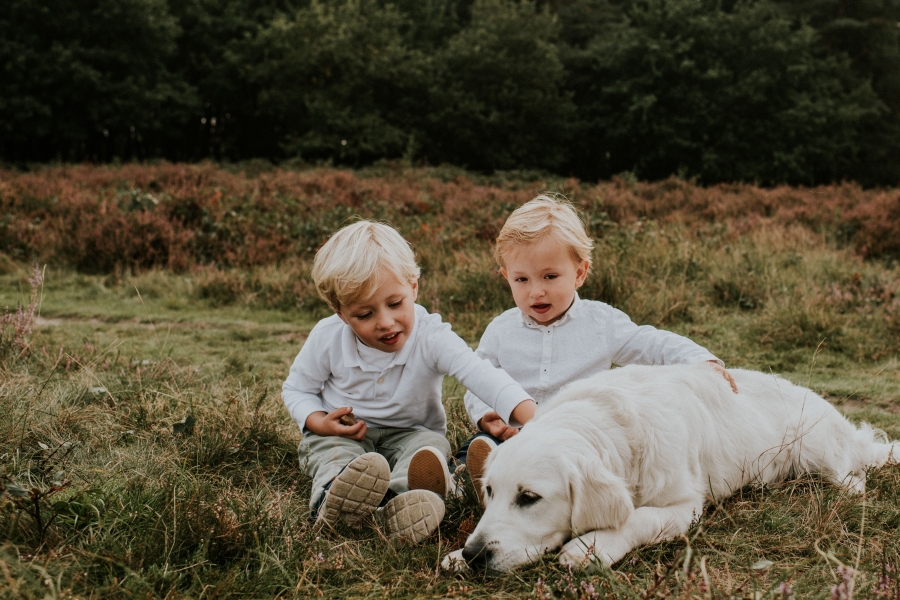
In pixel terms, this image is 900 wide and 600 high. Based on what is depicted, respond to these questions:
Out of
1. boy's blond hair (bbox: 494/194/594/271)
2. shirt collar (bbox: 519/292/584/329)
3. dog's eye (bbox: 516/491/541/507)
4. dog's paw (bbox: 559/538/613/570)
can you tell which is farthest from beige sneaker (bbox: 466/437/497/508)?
boy's blond hair (bbox: 494/194/594/271)

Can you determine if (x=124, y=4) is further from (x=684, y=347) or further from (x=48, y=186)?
(x=684, y=347)

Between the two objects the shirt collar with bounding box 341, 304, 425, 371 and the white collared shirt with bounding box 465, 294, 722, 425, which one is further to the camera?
the white collared shirt with bounding box 465, 294, 722, 425

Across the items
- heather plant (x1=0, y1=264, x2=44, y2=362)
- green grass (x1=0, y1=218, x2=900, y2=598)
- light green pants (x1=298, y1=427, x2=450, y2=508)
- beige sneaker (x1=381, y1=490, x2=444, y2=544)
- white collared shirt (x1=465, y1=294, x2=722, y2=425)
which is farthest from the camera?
heather plant (x1=0, y1=264, x2=44, y2=362)

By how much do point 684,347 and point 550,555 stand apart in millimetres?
1410

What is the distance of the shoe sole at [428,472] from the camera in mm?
2629

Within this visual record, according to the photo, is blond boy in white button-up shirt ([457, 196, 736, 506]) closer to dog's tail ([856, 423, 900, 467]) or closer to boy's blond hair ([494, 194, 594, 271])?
boy's blond hair ([494, 194, 594, 271])

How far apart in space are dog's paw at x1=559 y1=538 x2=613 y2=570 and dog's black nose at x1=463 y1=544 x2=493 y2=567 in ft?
0.73

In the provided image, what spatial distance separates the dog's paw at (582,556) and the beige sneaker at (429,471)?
617 mm

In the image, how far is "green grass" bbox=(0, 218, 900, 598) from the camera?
6.70 feet

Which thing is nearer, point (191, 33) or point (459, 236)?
point (459, 236)

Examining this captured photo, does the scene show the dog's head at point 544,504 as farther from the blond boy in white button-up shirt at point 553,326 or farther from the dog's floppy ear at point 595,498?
the blond boy in white button-up shirt at point 553,326

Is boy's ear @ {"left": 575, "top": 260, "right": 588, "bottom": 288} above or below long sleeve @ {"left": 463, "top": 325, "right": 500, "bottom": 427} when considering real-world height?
above

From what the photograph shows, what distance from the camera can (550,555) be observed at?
2178 mm

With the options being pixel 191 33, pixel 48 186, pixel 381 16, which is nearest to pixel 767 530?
pixel 48 186
